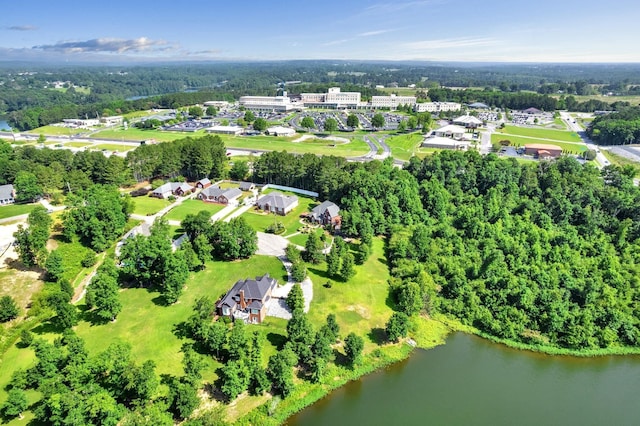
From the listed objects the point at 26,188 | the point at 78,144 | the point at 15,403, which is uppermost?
the point at 26,188

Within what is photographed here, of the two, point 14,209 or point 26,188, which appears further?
point 26,188

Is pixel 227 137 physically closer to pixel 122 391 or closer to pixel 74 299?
pixel 74 299

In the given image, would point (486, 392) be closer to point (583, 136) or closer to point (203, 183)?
point (203, 183)

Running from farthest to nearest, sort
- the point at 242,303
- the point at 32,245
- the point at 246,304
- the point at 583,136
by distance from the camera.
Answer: the point at 583,136 < the point at 32,245 < the point at 246,304 < the point at 242,303

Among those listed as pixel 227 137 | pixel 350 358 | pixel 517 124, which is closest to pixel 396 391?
pixel 350 358

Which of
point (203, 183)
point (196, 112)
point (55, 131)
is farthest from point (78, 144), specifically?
point (203, 183)

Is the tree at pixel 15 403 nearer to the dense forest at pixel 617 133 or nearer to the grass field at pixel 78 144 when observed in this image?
the grass field at pixel 78 144
